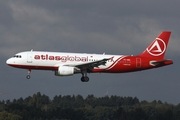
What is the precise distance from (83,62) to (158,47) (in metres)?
15.2

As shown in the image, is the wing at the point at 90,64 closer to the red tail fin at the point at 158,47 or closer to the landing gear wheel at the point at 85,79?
the landing gear wheel at the point at 85,79

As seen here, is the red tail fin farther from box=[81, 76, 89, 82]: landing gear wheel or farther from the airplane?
box=[81, 76, 89, 82]: landing gear wheel

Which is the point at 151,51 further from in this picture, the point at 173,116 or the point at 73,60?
the point at 173,116

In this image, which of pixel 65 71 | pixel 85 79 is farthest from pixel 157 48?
pixel 65 71

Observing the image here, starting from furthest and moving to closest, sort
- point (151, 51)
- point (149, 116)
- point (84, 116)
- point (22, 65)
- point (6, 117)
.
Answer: point (84, 116)
point (149, 116)
point (6, 117)
point (151, 51)
point (22, 65)

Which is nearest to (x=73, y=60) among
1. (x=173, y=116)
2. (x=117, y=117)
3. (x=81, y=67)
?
(x=81, y=67)

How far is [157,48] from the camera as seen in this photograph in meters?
98.2

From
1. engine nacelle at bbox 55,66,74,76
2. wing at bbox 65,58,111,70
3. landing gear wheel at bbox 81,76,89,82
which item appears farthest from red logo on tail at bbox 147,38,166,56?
engine nacelle at bbox 55,66,74,76

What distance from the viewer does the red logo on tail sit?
97.3 metres

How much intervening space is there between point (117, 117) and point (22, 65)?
327 feet

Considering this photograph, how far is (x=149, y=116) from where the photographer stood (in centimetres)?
17825

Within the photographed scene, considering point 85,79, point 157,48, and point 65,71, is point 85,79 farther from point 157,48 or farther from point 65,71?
point 157,48

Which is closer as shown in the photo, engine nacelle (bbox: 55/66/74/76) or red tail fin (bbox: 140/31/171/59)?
engine nacelle (bbox: 55/66/74/76)

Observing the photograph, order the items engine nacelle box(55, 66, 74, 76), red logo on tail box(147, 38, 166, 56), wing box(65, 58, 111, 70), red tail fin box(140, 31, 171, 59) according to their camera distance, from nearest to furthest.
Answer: engine nacelle box(55, 66, 74, 76) → wing box(65, 58, 111, 70) → red tail fin box(140, 31, 171, 59) → red logo on tail box(147, 38, 166, 56)
